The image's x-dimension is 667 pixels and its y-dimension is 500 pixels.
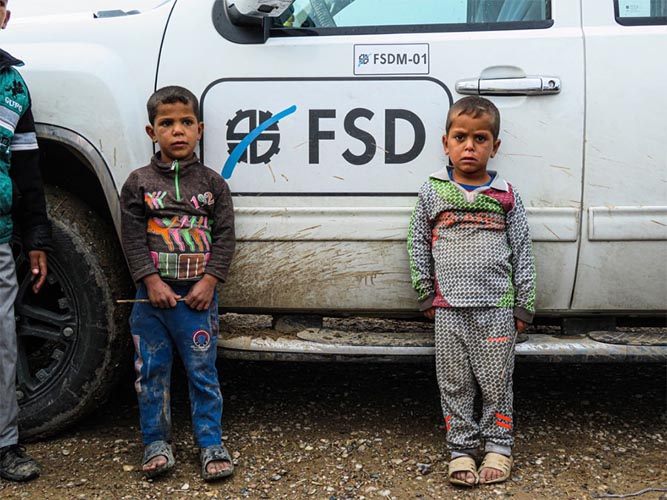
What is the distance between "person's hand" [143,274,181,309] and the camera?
2.77m

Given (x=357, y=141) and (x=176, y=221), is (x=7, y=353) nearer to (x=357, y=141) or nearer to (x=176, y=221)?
(x=176, y=221)

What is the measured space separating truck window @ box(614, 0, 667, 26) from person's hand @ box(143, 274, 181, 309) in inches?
72.6

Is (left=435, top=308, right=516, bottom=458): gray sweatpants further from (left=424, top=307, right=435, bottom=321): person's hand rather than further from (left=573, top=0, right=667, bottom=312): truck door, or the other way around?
(left=573, top=0, right=667, bottom=312): truck door

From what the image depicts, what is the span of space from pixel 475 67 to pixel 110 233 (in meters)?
1.50

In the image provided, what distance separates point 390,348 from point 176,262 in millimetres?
824

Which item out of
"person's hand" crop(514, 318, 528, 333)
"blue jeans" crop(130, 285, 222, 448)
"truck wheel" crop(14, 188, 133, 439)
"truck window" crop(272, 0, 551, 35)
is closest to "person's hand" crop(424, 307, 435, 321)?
"person's hand" crop(514, 318, 528, 333)

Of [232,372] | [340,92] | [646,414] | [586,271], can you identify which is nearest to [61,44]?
[340,92]

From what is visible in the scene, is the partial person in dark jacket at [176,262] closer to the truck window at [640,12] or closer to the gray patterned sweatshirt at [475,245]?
the gray patterned sweatshirt at [475,245]

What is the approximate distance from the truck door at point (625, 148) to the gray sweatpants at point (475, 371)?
15.4 inches

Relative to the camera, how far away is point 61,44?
2939 mm

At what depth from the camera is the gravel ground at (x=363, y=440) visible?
2729mm

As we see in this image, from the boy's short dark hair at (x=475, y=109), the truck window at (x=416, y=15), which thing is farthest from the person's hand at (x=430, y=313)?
the truck window at (x=416, y=15)

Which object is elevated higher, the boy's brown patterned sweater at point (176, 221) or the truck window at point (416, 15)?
the truck window at point (416, 15)

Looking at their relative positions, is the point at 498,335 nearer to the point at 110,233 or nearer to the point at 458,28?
the point at 458,28
